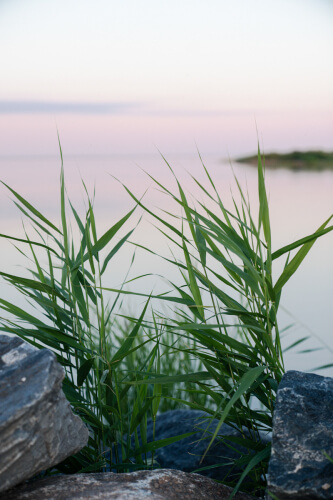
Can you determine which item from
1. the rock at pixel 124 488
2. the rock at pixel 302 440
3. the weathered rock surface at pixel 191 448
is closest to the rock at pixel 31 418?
the rock at pixel 124 488

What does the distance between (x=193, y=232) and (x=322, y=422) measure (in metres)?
0.67

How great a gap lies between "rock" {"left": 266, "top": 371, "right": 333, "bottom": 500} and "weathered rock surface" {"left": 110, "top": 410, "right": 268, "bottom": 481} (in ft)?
2.02

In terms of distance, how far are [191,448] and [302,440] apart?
96 cm

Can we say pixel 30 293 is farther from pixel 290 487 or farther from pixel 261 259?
pixel 290 487

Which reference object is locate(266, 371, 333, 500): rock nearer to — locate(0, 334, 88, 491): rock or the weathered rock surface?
locate(0, 334, 88, 491): rock

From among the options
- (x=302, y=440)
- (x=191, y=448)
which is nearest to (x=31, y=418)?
(x=302, y=440)

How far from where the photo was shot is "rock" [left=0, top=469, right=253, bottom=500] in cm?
156

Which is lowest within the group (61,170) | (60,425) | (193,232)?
(60,425)

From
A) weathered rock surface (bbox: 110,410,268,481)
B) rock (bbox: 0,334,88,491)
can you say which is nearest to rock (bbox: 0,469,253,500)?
rock (bbox: 0,334,88,491)

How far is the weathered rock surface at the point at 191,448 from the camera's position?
2338 mm

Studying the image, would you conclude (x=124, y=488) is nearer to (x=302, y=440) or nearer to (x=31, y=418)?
(x=31, y=418)

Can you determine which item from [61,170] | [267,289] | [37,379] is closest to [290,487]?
[267,289]

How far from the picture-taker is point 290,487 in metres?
1.53

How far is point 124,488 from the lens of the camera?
5.23 feet
